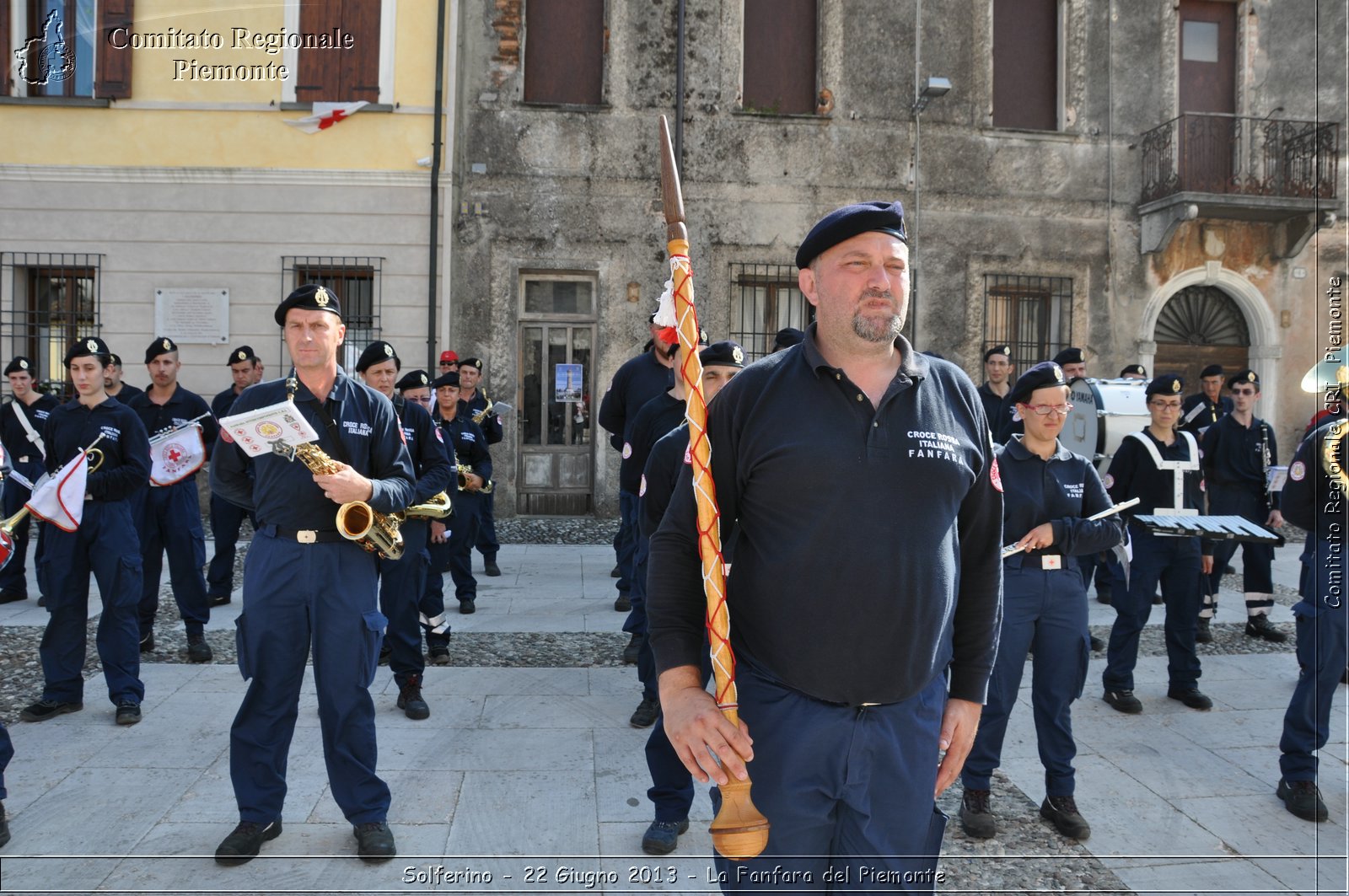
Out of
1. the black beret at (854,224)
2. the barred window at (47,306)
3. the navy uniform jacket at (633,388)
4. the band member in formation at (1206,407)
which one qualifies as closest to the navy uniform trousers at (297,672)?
the black beret at (854,224)

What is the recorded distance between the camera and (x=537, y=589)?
31.8 feet

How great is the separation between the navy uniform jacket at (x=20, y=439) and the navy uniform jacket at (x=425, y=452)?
17.0 feet

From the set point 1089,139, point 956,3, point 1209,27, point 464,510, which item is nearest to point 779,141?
point 956,3

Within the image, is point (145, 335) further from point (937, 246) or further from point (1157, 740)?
point (1157, 740)

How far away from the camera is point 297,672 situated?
4121 millimetres

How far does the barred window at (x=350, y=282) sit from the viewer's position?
548 inches

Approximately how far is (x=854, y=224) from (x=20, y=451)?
929 cm

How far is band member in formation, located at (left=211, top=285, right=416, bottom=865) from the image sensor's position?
13.3 feet

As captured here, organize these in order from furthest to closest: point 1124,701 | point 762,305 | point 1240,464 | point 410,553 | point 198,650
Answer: point 762,305
point 1240,464
point 198,650
point 1124,701
point 410,553

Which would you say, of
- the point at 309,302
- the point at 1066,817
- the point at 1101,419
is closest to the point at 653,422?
the point at 309,302

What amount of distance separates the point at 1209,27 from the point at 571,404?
39.1 ft

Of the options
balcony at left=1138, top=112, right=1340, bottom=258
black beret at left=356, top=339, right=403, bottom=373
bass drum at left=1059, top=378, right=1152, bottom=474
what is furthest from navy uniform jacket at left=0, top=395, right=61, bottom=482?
balcony at left=1138, top=112, right=1340, bottom=258

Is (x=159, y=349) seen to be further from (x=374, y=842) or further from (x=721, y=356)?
(x=374, y=842)

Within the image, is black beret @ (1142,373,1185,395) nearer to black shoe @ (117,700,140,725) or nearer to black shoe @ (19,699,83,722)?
black shoe @ (117,700,140,725)
